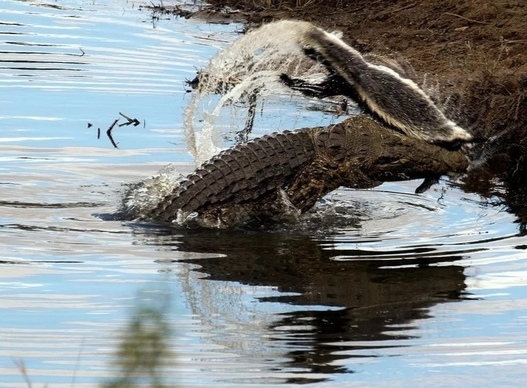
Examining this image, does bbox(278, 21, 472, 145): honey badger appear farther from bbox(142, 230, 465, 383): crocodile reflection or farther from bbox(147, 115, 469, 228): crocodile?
bbox(142, 230, 465, 383): crocodile reflection

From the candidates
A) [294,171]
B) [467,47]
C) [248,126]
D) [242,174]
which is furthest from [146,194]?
[467,47]

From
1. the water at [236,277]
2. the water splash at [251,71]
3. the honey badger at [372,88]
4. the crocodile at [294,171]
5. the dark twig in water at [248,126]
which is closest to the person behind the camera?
the water at [236,277]

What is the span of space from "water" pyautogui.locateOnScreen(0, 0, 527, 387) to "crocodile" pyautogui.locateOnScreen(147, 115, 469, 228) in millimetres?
187

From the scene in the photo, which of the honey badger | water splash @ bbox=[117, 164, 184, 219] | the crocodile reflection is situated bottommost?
water splash @ bbox=[117, 164, 184, 219]

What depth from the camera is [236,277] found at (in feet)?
23.8

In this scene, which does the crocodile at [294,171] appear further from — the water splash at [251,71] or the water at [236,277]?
the water splash at [251,71]

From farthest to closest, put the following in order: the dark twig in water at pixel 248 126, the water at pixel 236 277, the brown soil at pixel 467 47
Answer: the dark twig in water at pixel 248 126
the brown soil at pixel 467 47
the water at pixel 236 277

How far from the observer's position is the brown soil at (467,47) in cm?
994

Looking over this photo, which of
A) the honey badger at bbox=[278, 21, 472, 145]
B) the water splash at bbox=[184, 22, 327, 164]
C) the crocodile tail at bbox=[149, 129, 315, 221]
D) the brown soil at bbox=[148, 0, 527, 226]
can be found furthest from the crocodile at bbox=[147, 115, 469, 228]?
the brown soil at bbox=[148, 0, 527, 226]

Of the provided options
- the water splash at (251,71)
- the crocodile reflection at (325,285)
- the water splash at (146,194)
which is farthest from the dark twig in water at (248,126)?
the crocodile reflection at (325,285)

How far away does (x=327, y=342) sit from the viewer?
19.7ft

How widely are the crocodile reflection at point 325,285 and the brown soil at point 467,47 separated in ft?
4.86

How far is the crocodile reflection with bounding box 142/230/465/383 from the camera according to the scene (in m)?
5.98

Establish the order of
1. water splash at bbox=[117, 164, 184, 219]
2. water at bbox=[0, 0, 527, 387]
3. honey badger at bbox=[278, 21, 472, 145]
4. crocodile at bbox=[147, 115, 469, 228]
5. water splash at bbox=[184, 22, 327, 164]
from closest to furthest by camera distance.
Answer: water at bbox=[0, 0, 527, 387] → honey badger at bbox=[278, 21, 472, 145] → water splash at bbox=[184, 22, 327, 164] → crocodile at bbox=[147, 115, 469, 228] → water splash at bbox=[117, 164, 184, 219]
